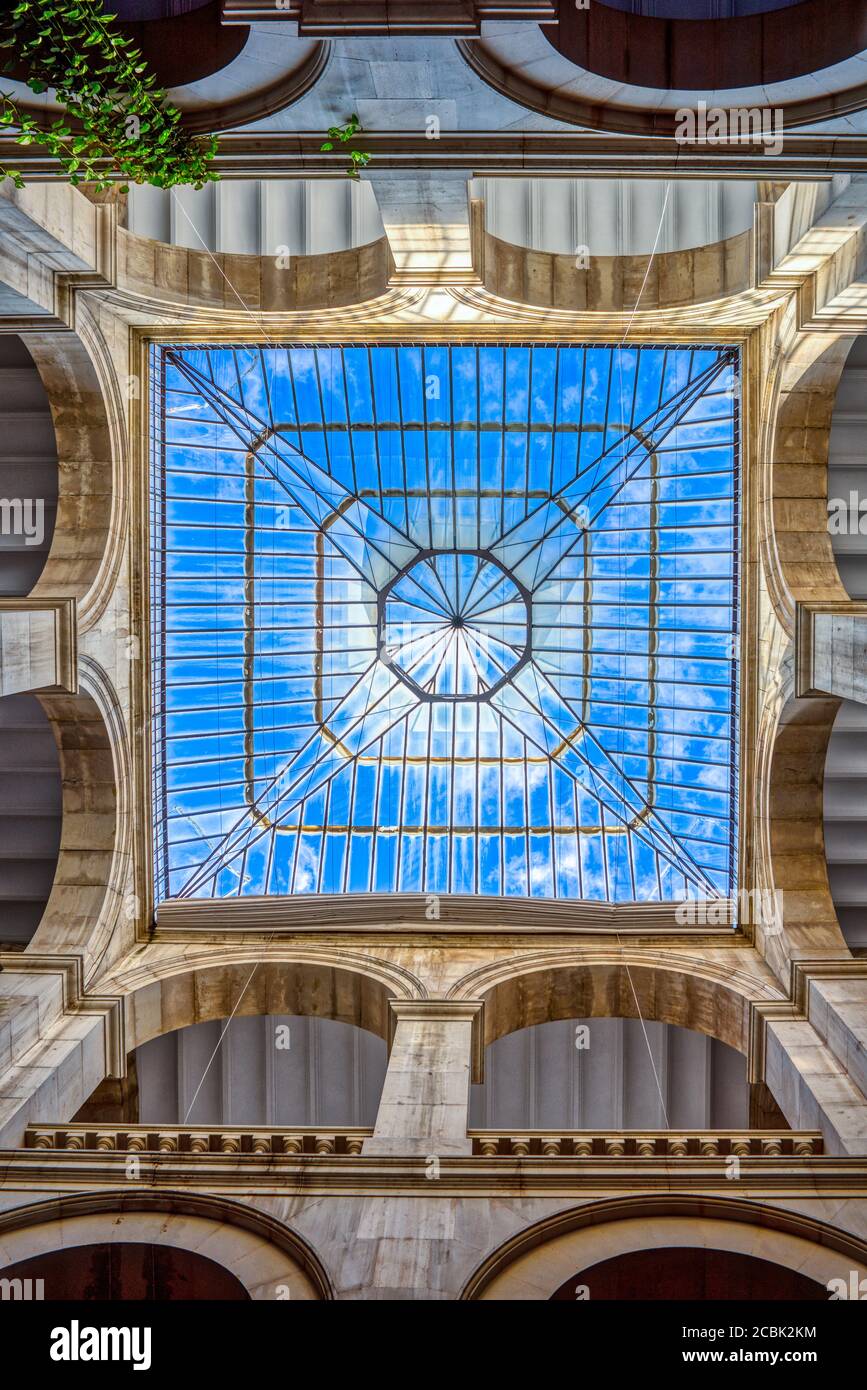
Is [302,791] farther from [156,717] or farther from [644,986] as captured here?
[644,986]


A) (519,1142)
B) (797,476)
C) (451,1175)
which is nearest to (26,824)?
(451,1175)

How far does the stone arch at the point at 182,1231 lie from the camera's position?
33.1 ft

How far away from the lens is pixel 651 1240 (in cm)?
1052

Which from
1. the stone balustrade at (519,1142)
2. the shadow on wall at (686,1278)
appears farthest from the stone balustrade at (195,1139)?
the shadow on wall at (686,1278)

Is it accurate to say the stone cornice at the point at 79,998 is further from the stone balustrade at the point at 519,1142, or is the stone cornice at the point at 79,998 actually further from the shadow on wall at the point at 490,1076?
the shadow on wall at the point at 490,1076

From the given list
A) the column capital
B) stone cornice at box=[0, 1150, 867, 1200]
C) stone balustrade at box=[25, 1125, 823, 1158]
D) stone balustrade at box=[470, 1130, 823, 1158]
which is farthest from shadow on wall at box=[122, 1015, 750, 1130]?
stone cornice at box=[0, 1150, 867, 1200]

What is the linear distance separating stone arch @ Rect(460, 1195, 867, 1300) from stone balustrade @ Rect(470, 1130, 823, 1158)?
845 mm

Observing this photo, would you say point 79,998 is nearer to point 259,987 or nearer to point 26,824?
point 259,987

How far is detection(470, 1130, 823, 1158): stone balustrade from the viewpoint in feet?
38.6

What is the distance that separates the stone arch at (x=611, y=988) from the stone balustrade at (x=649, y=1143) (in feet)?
12.2

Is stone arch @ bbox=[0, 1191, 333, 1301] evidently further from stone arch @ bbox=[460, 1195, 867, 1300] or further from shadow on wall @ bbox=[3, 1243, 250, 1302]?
stone arch @ bbox=[460, 1195, 867, 1300]

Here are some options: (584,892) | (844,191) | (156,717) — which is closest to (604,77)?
(844,191)

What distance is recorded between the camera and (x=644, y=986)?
16562mm
